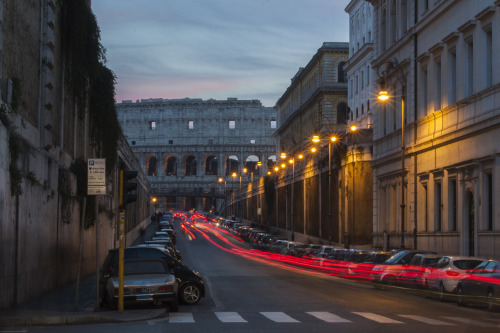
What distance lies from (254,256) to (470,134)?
95.8 ft

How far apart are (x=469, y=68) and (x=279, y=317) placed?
2282 cm

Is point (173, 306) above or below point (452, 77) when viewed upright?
below

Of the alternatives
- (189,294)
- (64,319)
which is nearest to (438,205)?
(189,294)

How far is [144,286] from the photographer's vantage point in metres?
20.6

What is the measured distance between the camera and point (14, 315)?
58.9 ft

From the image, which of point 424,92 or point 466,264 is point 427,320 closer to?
point 466,264

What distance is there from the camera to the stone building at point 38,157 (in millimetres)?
20859

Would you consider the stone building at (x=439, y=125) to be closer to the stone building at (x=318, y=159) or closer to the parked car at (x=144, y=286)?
the stone building at (x=318, y=159)

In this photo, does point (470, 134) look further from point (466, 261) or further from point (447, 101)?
point (466, 261)

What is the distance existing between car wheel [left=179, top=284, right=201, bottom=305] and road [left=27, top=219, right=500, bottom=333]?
0.29 m

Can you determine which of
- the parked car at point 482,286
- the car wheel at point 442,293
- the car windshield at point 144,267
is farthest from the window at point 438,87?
the car windshield at point 144,267

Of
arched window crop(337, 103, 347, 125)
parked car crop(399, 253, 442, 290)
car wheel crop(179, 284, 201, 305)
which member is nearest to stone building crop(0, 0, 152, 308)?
car wheel crop(179, 284, 201, 305)

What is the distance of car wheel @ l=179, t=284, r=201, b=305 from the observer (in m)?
23.4

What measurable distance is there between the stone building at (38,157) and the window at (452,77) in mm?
17660
